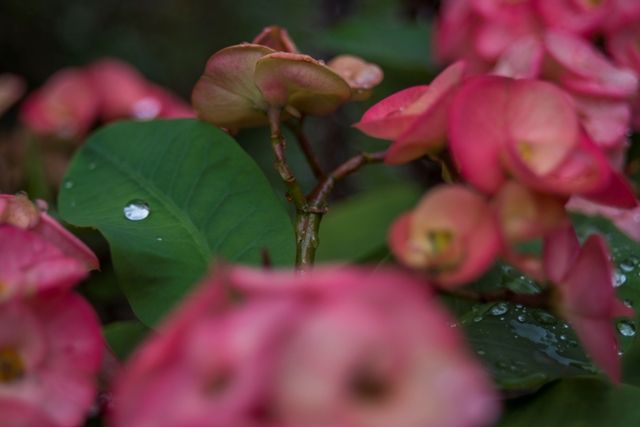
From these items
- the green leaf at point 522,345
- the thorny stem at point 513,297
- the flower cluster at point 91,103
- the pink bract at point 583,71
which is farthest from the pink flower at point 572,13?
the flower cluster at point 91,103

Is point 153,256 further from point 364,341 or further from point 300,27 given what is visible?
point 300,27

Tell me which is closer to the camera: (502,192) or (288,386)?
(288,386)

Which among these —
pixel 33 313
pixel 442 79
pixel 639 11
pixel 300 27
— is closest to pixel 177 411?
pixel 33 313

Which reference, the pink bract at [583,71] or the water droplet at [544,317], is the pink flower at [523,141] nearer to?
the water droplet at [544,317]

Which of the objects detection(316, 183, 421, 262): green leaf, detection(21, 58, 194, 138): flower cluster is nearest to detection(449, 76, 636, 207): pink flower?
detection(316, 183, 421, 262): green leaf

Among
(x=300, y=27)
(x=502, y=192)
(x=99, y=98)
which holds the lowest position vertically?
(x=300, y=27)
